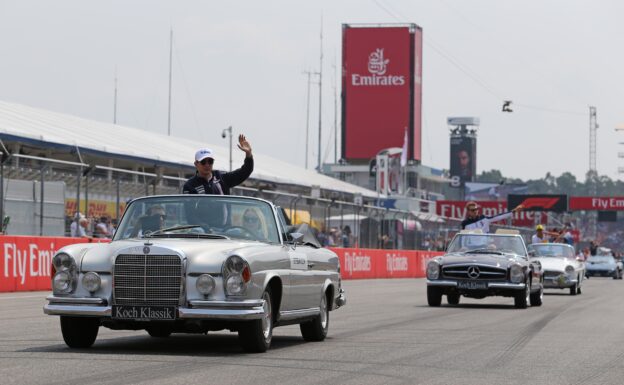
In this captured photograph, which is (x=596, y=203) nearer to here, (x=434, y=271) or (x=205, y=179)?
(x=434, y=271)

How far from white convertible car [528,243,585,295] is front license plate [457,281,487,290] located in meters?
7.41

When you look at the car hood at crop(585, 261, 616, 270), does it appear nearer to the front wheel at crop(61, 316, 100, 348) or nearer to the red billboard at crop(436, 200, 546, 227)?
the red billboard at crop(436, 200, 546, 227)

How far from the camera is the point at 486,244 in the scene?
23266 millimetres

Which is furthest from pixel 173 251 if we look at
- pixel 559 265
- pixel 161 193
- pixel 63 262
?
pixel 559 265

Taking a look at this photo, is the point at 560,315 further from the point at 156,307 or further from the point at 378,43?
the point at 378,43

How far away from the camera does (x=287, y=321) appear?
12156 mm

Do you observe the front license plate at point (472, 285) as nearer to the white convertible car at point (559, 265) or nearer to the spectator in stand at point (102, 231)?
the white convertible car at point (559, 265)

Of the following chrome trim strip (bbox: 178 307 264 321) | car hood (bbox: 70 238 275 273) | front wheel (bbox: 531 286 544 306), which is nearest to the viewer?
chrome trim strip (bbox: 178 307 264 321)

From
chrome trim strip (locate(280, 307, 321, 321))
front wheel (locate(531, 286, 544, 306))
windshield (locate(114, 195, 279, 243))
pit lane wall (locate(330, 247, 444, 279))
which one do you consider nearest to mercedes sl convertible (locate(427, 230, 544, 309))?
front wheel (locate(531, 286, 544, 306))

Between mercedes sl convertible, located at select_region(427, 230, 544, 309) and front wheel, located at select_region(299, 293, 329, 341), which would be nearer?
front wheel, located at select_region(299, 293, 329, 341)

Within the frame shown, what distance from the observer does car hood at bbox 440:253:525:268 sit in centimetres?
2238

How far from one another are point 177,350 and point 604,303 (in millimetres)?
15820

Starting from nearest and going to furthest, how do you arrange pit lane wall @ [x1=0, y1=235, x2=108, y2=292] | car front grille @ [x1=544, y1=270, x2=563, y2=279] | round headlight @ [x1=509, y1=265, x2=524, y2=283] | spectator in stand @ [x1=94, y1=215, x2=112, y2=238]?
round headlight @ [x1=509, y1=265, x2=524, y2=283] → pit lane wall @ [x1=0, y1=235, x2=108, y2=292] → spectator in stand @ [x1=94, y1=215, x2=112, y2=238] → car front grille @ [x1=544, y1=270, x2=563, y2=279]

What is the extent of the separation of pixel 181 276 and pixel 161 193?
62.4 ft
